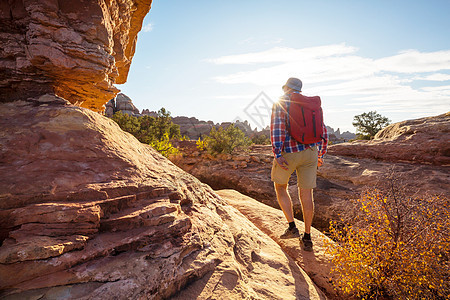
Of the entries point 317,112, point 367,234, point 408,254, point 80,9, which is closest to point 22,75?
point 80,9

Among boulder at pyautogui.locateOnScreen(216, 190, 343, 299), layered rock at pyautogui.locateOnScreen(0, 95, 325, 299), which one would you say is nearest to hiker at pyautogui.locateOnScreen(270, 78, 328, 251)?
boulder at pyautogui.locateOnScreen(216, 190, 343, 299)

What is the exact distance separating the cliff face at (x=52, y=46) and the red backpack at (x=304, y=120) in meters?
2.90

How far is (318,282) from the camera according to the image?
279cm

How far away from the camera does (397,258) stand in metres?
2.61

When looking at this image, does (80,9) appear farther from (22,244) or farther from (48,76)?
(22,244)

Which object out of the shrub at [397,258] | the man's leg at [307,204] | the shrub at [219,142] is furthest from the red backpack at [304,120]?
the shrub at [219,142]

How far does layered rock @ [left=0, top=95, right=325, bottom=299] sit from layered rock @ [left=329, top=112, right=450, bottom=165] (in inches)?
241

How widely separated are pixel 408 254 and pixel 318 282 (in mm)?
1136

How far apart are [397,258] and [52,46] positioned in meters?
5.10

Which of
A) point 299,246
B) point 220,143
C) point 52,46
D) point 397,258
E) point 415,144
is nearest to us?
point 397,258

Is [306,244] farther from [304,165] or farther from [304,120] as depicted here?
[304,120]

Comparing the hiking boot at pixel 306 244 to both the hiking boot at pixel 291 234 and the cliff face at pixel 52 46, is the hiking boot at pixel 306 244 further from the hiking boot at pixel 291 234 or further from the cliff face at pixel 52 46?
the cliff face at pixel 52 46

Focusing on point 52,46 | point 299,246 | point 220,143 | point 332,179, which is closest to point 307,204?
point 299,246

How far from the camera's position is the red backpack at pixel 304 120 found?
301 cm
